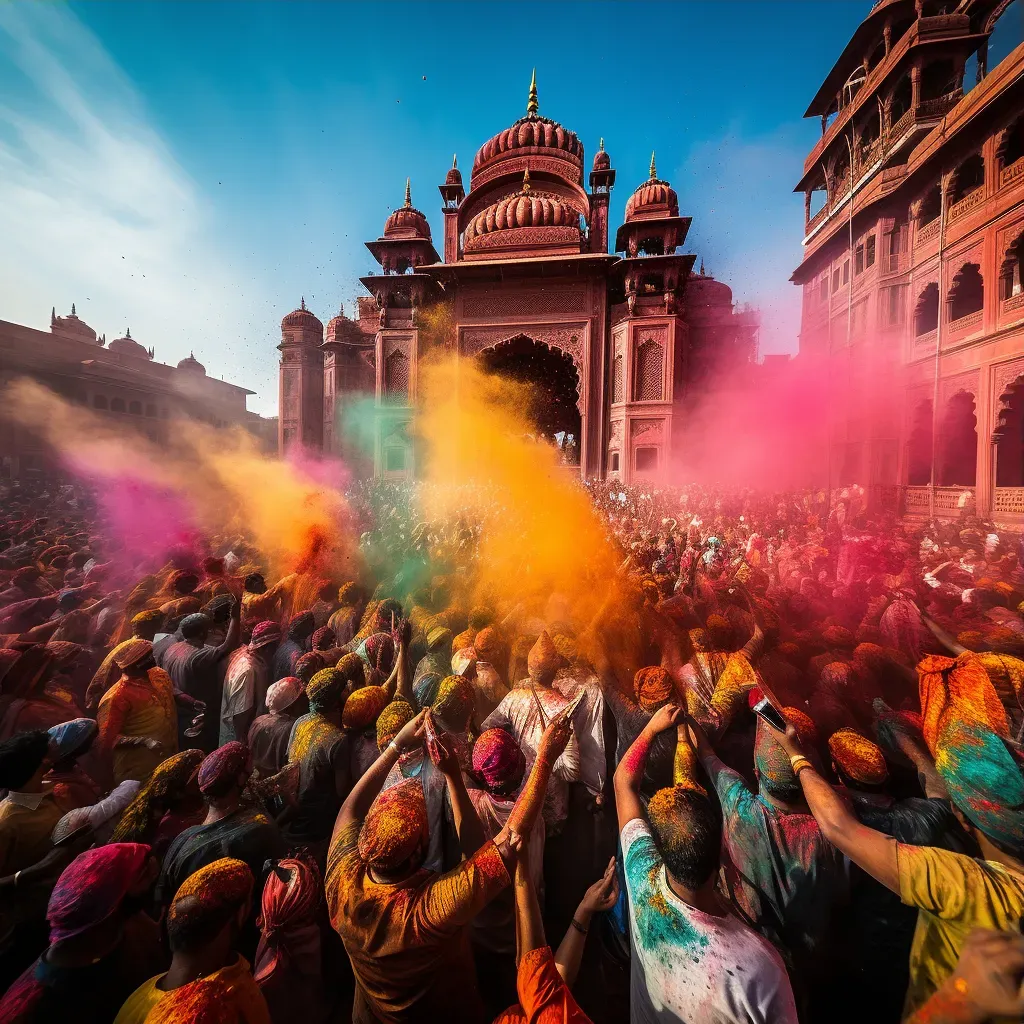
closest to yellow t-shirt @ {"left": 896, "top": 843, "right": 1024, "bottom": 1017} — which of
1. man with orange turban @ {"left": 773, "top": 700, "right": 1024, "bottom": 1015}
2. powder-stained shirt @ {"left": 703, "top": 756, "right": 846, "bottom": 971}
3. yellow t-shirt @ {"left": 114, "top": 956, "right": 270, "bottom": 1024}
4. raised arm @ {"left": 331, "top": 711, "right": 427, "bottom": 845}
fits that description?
man with orange turban @ {"left": 773, "top": 700, "right": 1024, "bottom": 1015}

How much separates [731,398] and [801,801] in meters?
18.0

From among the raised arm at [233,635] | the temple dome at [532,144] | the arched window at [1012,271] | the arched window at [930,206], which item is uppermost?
the temple dome at [532,144]

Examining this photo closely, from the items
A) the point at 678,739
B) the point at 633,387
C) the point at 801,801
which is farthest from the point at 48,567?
the point at 633,387

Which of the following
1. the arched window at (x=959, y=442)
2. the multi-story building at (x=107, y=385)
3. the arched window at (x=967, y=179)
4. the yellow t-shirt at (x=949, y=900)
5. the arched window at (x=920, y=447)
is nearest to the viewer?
the yellow t-shirt at (x=949, y=900)

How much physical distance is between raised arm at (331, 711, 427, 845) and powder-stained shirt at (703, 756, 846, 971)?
1448mm

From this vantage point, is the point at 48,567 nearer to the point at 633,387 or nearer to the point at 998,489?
the point at 633,387

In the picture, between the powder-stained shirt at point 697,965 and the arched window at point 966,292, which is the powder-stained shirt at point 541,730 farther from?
the arched window at point 966,292

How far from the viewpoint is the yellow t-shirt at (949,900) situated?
138 centimetres

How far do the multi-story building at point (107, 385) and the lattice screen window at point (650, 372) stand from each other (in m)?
26.8

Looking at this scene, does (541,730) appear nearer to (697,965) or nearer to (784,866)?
(784,866)

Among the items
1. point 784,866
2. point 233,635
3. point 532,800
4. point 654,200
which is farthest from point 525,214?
point 784,866

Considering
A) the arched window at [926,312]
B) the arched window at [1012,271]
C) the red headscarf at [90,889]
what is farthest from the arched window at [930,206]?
the red headscarf at [90,889]

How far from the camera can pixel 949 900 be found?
1408mm

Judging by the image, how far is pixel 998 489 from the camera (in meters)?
10.9
